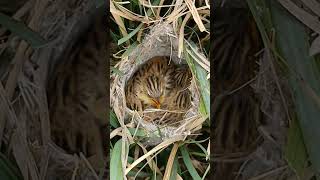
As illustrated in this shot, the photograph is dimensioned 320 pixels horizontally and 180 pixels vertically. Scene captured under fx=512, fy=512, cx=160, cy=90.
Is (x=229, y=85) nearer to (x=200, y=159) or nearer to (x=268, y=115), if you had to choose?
(x=268, y=115)

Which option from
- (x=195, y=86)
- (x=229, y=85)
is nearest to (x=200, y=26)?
(x=195, y=86)

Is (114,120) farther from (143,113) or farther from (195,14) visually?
(195,14)

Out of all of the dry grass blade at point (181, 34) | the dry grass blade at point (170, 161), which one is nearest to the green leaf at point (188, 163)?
the dry grass blade at point (170, 161)

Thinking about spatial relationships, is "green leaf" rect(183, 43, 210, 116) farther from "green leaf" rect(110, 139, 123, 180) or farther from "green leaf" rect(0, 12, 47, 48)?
"green leaf" rect(0, 12, 47, 48)

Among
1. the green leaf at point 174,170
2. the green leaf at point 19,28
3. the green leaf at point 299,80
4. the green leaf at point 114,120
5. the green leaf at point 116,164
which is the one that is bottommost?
the green leaf at point 174,170

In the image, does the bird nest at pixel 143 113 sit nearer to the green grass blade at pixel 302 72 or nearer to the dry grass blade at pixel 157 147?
the dry grass blade at pixel 157 147

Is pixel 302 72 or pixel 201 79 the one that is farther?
pixel 201 79

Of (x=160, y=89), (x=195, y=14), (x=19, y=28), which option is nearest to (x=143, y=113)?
(x=160, y=89)
